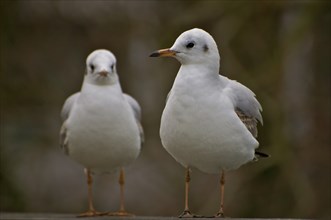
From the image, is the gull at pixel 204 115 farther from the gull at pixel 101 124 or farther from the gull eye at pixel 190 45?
the gull at pixel 101 124

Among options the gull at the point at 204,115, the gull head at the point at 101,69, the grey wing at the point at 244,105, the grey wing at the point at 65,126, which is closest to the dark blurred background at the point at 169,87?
the grey wing at the point at 65,126

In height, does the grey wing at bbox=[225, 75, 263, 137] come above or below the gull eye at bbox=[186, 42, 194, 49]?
below

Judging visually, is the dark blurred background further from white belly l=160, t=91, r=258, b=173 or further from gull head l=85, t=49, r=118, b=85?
white belly l=160, t=91, r=258, b=173

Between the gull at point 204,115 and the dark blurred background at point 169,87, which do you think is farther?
the dark blurred background at point 169,87

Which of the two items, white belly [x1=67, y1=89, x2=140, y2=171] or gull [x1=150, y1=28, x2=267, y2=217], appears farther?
white belly [x1=67, y1=89, x2=140, y2=171]

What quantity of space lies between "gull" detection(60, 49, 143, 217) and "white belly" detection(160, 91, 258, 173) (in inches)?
31.3

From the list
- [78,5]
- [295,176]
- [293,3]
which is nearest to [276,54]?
[293,3]

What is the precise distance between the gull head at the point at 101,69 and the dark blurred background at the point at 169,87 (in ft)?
8.62

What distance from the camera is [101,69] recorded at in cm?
601

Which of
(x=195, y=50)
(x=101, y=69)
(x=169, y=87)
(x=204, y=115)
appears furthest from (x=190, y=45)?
(x=169, y=87)

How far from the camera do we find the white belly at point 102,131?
5949mm

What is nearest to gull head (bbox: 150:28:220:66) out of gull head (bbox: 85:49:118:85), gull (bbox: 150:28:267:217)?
gull (bbox: 150:28:267:217)

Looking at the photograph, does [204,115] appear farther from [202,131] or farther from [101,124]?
[101,124]

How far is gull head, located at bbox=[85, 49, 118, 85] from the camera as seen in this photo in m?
6.02
